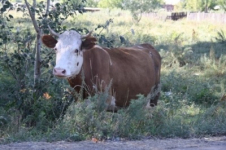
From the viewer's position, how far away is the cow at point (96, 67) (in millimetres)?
8273

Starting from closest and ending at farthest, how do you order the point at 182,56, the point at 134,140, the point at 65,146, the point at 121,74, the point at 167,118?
the point at 65,146 < the point at 134,140 < the point at 167,118 < the point at 121,74 < the point at 182,56

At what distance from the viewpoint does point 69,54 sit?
325 inches

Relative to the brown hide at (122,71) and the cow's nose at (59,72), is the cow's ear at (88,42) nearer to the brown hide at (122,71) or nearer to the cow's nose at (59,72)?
the brown hide at (122,71)

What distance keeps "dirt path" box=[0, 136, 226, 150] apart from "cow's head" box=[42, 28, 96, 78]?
1789 mm

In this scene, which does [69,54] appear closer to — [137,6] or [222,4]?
[137,6]

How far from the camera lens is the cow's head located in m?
8.06

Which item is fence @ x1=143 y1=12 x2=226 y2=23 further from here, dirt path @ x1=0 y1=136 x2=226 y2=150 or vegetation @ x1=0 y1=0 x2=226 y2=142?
dirt path @ x1=0 y1=136 x2=226 y2=150

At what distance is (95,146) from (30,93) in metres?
2.92

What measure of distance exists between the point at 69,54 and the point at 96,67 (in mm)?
664

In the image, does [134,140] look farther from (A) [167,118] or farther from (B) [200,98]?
(B) [200,98]

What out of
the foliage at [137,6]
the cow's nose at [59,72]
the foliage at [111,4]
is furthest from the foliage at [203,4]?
the cow's nose at [59,72]

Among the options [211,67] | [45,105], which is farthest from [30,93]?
[211,67]

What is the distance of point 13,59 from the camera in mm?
9188

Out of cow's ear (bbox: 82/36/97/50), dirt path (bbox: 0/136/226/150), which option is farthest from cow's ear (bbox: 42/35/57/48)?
dirt path (bbox: 0/136/226/150)
